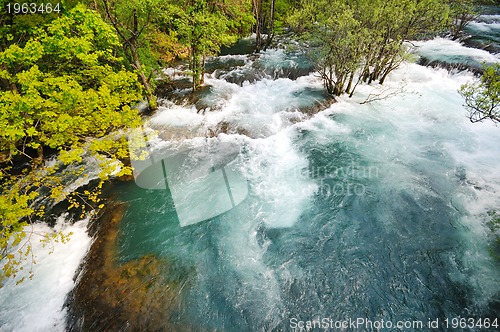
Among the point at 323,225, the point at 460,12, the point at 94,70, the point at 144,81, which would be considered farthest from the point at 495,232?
the point at 460,12

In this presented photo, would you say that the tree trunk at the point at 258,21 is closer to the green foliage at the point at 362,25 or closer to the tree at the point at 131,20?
the green foliage at the point at 362,25

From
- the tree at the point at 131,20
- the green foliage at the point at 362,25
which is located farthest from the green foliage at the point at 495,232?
the tree at the point at 131,20

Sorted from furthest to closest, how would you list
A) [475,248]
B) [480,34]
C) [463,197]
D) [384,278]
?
[480,34], [463,197], [475,248], [384,278]

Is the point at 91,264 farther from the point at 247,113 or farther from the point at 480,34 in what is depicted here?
the point at 480,34

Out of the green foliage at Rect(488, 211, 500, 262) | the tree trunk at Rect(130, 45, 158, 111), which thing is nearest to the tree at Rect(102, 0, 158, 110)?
the tree trunk at Rect(130, 45, 158, 111)

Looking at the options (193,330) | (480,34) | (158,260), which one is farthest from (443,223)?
(480,34)

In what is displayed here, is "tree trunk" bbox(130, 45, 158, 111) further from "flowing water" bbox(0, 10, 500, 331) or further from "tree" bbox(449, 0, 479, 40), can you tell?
"tree" bbox(449, 0, 479, 40)

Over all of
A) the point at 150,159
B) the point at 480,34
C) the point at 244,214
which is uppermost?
the point at 480,34
